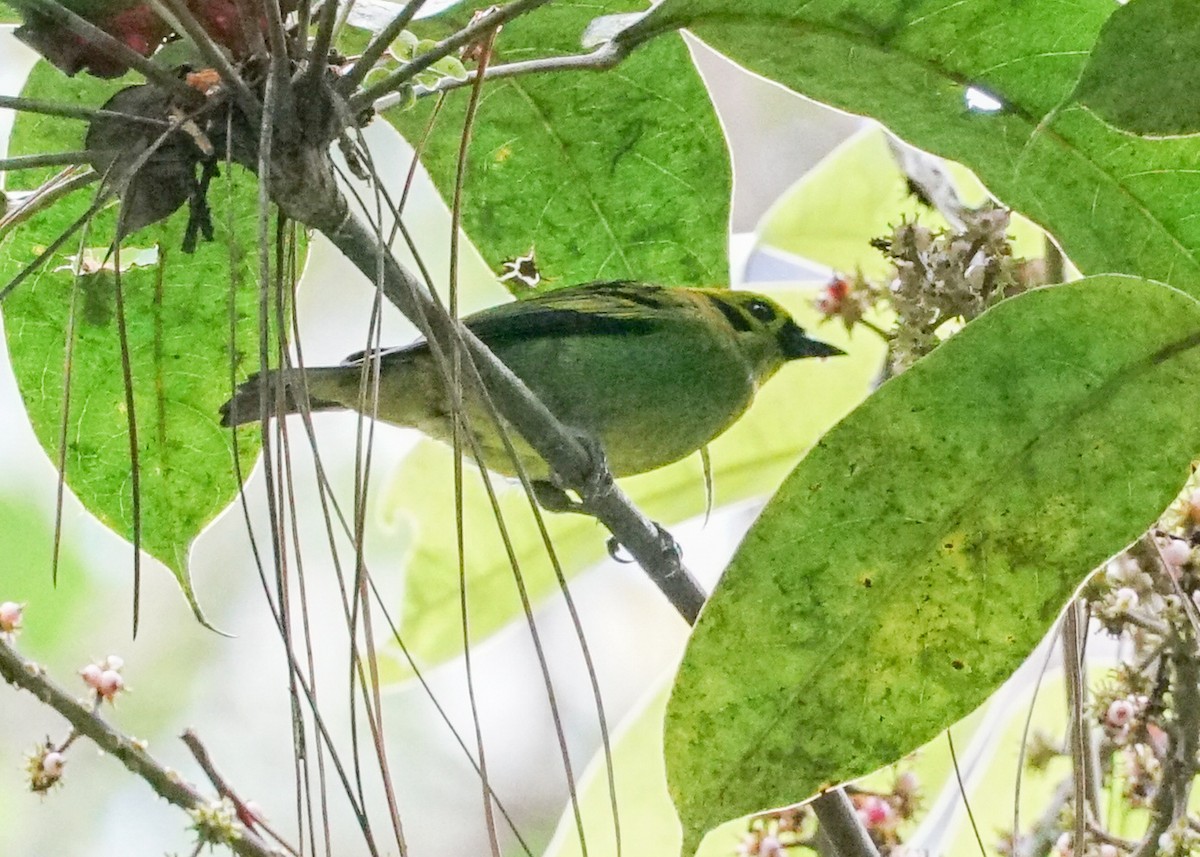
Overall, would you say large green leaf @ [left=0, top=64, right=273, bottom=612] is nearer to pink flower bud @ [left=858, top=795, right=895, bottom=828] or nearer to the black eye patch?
pink flower bud @ [left=858, top=795, right=895, bottom=828]

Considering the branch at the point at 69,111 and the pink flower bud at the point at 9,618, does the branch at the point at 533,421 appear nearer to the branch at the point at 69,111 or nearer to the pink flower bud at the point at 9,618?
the branch at the point at 69,111

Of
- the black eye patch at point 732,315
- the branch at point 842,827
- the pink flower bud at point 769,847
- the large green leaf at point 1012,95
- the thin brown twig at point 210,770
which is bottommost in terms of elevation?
the branch at point 842,827

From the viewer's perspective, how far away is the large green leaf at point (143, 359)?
722 millimetres

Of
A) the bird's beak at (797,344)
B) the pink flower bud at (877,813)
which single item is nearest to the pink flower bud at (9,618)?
the pink flower bud at (877,813)

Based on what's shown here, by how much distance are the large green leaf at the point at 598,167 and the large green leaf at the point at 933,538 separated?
0.31m

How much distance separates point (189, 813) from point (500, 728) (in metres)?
0.96

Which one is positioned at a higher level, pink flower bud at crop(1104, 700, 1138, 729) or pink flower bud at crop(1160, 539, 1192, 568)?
pink flower bud at crop(1160, 539, 1192, 568)

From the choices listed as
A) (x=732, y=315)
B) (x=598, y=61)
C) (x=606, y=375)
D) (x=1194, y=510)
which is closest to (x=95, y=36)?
(x=598, y=61)

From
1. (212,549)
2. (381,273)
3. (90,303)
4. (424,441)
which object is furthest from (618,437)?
(212,549)

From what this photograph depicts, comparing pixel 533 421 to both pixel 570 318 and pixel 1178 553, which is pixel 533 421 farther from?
pixel 570 318

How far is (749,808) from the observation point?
1.47ft

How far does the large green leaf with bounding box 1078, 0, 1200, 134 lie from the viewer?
16.4 inches

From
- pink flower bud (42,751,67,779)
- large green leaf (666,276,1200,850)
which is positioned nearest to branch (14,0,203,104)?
A: large green leaf (666,276,1200,850)

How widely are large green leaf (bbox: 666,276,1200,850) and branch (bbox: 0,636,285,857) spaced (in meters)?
0.32
